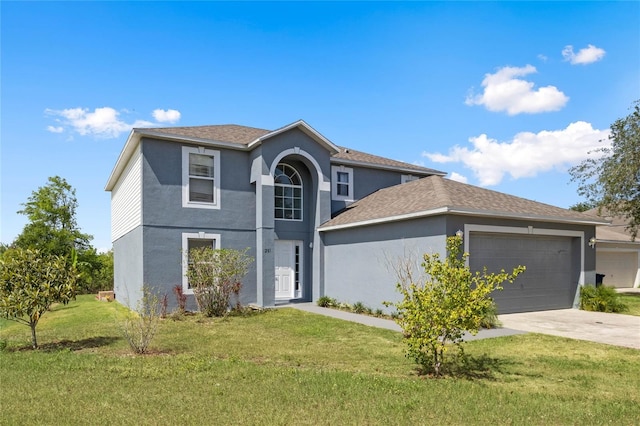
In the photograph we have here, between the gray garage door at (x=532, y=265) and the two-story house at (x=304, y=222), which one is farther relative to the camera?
the two-story house at (x=304, y=222)

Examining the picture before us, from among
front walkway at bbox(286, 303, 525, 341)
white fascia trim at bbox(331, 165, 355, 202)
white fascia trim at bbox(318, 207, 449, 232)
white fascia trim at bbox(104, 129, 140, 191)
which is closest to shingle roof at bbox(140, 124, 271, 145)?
white fascia trim at bbox(104, 129, 140, 191)

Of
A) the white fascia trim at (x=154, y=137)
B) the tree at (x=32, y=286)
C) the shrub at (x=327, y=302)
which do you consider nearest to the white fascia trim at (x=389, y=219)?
the shrub at (x=327, y=302)

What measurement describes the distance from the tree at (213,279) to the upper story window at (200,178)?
2.00m

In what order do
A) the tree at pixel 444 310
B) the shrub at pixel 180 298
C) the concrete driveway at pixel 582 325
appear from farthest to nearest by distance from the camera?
1. the shrub at pixel 180 298
2. the concrete driveway at pixel 582 325
3. the tree at pixel 444 310

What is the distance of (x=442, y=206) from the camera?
11.2 m

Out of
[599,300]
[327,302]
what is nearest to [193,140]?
[327,302]

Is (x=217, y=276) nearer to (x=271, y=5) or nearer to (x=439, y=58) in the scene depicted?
(x=271, y=5)

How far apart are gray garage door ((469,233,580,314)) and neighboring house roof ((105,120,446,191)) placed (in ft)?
23.2

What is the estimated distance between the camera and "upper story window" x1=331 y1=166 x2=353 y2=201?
17.7m

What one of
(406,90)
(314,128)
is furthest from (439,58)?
(314,128)

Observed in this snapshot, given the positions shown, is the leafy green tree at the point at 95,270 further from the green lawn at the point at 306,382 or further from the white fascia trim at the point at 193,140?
the green lawn at the point at 306,382

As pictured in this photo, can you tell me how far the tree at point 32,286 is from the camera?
8.53 meters

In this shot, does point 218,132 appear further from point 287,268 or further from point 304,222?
point 287,268

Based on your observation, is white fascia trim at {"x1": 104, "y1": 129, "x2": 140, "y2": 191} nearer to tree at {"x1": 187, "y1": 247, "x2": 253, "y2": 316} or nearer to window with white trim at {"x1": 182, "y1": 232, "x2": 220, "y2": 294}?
window with white trim at {"x1": 182, "y1": 232, "x2": 220, "y2": 294}
